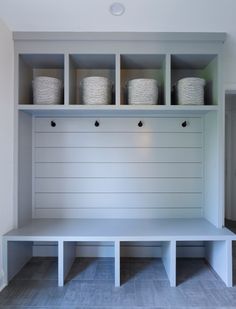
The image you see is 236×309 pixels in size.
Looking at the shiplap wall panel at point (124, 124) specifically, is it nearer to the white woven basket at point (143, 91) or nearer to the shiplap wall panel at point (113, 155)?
the shiplap wall panel at point (113, 155)

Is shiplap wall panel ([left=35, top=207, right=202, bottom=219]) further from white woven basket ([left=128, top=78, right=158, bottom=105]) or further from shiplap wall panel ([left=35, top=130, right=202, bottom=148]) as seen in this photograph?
white woven basket ([left=128, top=78, right=158, bottom=105])

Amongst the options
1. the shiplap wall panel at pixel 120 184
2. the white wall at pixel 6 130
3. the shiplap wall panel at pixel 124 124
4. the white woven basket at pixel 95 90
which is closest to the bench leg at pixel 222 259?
the shiplap wall panel at pixel 120 184

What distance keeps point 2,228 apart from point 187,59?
229cm

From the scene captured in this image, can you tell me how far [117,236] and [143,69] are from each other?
1739mm

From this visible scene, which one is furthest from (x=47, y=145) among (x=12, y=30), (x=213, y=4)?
(x=213, y=4)

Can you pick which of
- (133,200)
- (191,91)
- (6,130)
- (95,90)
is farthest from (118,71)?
(133,200)

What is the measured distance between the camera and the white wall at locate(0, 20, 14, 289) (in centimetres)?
200

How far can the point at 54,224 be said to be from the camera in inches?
91.5

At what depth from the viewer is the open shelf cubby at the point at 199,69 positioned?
7.29 ft

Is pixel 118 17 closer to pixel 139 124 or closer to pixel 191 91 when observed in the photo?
pixel 191 91

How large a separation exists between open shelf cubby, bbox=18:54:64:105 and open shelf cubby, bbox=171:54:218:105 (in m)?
1.14

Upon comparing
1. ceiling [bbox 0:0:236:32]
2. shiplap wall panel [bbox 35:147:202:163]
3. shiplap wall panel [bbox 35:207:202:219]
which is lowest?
shiplap wall panel [bbox 35:207:202:219]

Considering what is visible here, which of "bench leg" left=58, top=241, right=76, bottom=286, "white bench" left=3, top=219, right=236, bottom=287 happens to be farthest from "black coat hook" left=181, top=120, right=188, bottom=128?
"bench leg" left=58, top=241, right=76, bottom=286

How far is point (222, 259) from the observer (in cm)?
208
